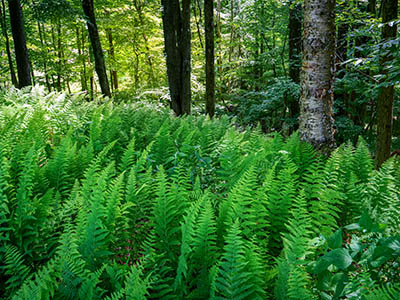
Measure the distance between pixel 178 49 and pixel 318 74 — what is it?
639cm

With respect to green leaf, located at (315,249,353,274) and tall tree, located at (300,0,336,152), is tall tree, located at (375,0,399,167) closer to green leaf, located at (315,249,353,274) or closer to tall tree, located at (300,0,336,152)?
tall tree, located at (300,0,336,152)

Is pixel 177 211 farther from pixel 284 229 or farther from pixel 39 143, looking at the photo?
pixel 39 143

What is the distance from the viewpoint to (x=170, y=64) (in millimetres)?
9062

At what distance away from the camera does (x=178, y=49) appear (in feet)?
30.1

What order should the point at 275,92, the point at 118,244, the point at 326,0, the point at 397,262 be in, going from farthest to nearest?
the point at 275,92, the point at 326,0, the point at 118,244, the point at 397,262

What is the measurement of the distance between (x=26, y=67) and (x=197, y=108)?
6817 mm

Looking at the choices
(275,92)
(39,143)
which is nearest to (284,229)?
(39,143)

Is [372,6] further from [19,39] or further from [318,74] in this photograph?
[19,39]

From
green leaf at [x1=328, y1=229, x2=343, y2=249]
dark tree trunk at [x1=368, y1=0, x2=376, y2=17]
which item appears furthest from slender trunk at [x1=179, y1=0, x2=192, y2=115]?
green leaf at [x1=328, y1=229, x2=343, y2=249]

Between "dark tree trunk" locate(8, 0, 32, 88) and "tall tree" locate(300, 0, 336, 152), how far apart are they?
798 cm

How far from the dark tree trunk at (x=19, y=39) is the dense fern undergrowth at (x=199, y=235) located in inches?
235

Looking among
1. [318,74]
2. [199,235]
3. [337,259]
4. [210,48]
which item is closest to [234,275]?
[199,235]

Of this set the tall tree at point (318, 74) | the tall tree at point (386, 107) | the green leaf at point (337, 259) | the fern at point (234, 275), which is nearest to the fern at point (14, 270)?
the fern at point (234, 275)

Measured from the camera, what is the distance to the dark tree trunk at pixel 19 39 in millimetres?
7988
